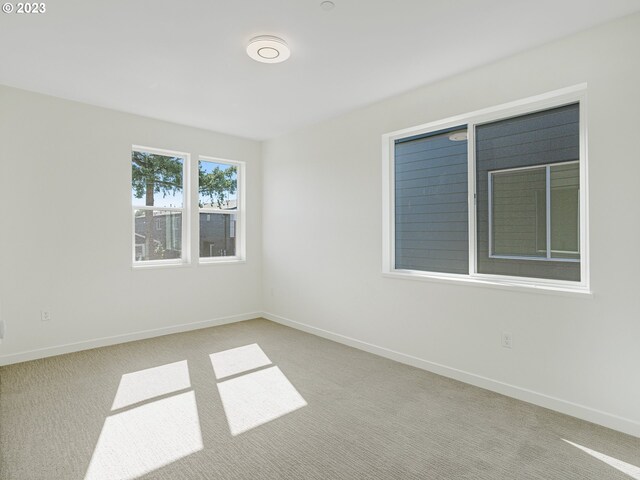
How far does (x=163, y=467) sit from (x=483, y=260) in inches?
112

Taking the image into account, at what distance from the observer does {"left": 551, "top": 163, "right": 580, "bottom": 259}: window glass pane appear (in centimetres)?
275

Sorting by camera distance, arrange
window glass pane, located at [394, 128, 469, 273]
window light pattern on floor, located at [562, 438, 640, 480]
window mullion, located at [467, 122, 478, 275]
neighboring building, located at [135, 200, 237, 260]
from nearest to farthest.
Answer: window light pattern on floor, located at [562, 438, 640, 480], window mullion, located at [467, 122, 478, 275], window glass pane, located at [394, 128, 469, 273], neighboring building, located at [135, 200, 237, 260]

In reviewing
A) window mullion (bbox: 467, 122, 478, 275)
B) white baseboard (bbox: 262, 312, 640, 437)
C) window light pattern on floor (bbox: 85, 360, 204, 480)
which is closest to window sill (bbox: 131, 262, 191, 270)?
window light pattern on floor (bbox: 85, 360, 204, 480)

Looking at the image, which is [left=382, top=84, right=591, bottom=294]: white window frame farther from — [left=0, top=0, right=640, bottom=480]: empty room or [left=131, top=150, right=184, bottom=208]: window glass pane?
[left=131, top=150, right=184, bottom=208]: window glass pane

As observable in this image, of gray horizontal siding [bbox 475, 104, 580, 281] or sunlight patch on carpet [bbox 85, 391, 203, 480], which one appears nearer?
sunlight patch on carpet [bbox 85, 391, 203, 480]

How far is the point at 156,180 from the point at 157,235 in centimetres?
70

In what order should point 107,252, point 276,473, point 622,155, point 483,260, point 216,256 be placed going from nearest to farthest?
1. point 276,473
2. point 622,155
3. point 483,260
4. point 107,252
5. point 216,256

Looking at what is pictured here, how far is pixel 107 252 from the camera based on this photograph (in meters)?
4.20

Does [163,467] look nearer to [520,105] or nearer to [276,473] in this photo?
[276,473]

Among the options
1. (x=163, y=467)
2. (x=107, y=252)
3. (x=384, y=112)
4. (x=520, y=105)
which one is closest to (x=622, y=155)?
(x=520, y=105)

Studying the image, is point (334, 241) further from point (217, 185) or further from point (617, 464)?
point (617, 464)

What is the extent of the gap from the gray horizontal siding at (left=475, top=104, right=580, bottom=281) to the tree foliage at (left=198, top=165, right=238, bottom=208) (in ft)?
11.3

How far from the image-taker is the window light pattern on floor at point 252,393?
2592mm

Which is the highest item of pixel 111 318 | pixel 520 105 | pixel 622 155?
pixel 520 105
